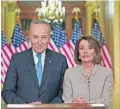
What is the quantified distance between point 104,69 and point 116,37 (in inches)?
211

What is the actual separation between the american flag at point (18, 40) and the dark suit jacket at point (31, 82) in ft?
17.1

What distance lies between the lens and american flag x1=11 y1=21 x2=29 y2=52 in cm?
752

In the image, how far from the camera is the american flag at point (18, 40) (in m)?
7.52

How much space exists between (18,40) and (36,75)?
5.45 meters

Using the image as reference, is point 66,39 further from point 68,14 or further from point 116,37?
point 116,37

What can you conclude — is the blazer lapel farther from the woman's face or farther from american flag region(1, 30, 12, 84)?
american flag region(1, 30, 12, 84)

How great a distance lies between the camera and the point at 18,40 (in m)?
7.61

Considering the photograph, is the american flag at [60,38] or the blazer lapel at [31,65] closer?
the blazer lapel at [31,65]

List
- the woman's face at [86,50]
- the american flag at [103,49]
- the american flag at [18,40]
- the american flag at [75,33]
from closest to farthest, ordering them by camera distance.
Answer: the woman's face at [86,50]
the american flag at [103,49]
the american flag at [18,40]
the american flag at [75,33]

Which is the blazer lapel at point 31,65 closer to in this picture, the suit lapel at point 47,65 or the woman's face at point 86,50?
the suit lapel at point 47,65

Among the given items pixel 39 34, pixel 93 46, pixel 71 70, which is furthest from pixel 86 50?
pixel 39 34

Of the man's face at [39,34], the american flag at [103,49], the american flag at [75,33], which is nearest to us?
the man's face at [39,34]

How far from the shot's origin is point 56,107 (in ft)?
5.62

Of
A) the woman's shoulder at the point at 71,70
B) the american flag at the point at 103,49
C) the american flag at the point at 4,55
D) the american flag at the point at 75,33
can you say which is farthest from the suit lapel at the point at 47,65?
the american flag at the point at 75,33
